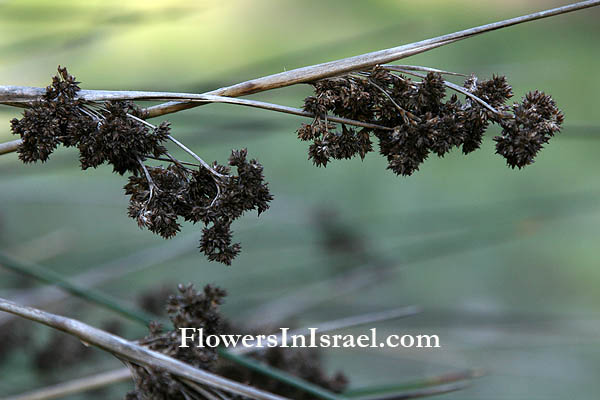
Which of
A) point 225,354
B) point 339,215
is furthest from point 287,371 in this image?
point 339,215

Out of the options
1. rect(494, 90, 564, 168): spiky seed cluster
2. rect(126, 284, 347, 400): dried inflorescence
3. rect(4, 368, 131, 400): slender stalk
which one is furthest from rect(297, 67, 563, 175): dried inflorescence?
rect(4, 368, 131, 400): slender stalk

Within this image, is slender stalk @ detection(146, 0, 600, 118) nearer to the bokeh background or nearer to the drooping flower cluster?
the drooping flower cluster

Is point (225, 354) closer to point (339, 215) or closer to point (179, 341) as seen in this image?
point (179, 341)

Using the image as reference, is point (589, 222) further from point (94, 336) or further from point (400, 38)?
point (94, 336)

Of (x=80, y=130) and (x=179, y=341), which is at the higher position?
(x=80, y=130)

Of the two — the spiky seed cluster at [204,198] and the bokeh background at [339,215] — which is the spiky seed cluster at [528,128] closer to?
the spiky seed cluster at [204,198]

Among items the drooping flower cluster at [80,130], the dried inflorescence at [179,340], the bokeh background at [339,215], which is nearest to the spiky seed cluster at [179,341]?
the dried inflorescence at [179,340]

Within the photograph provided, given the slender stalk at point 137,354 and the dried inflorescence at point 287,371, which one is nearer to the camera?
the slender stalk at point 137,354
